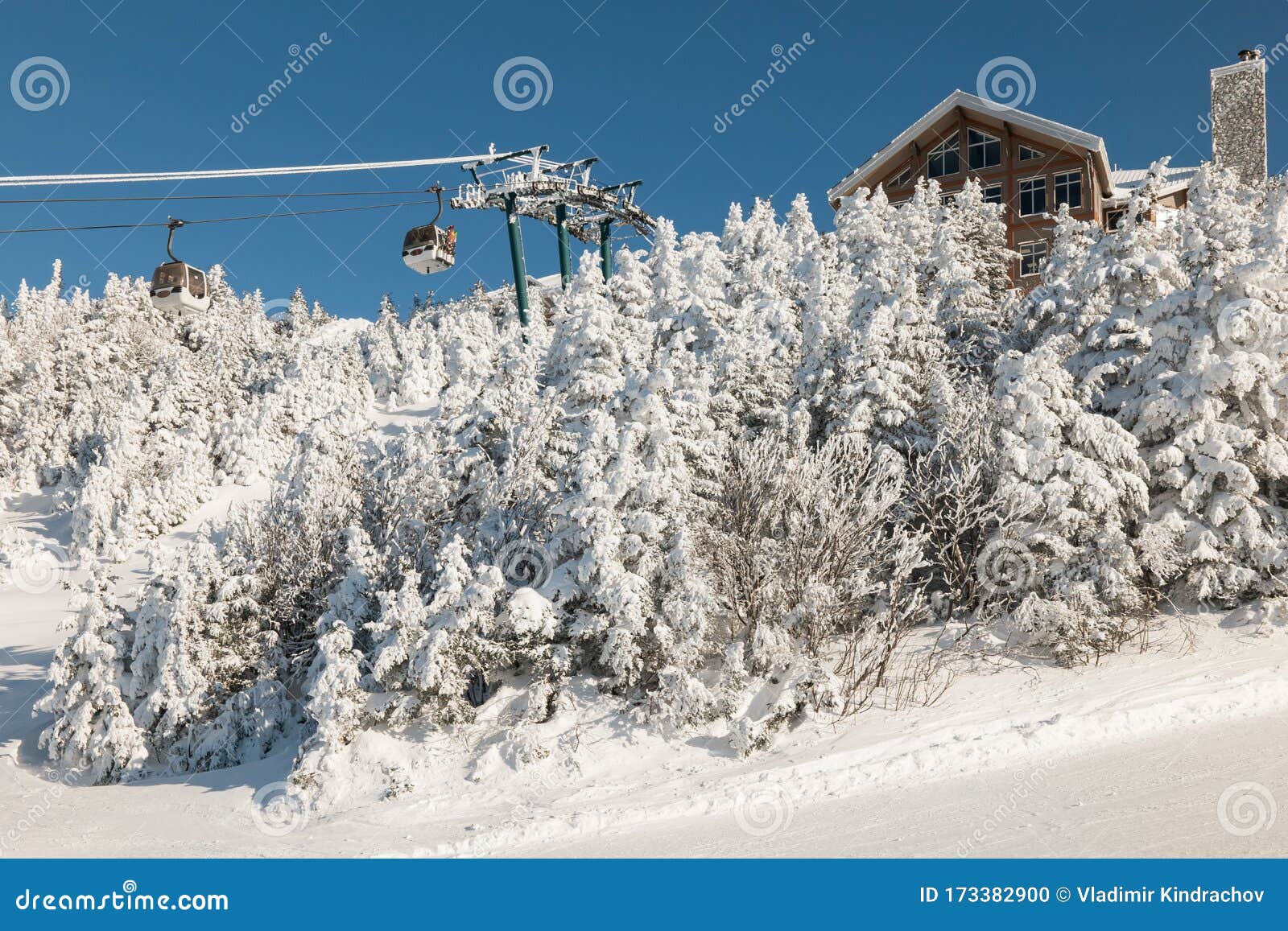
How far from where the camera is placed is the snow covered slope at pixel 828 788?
10797 mm

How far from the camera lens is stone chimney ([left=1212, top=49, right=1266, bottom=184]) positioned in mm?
43656

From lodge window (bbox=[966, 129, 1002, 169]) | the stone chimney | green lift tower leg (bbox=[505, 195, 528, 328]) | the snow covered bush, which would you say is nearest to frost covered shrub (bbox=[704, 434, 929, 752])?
the snow covered bush

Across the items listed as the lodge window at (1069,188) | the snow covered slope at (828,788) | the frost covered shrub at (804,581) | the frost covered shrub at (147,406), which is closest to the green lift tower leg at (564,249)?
the frost covered shrub at (147,406)

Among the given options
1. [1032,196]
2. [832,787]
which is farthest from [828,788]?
[1032,196]

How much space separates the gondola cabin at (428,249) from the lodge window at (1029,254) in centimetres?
3413

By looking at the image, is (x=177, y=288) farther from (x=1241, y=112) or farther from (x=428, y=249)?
(x=1241, y=112)

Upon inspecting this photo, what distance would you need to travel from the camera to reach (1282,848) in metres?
9.17

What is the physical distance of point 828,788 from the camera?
12852 millimetres

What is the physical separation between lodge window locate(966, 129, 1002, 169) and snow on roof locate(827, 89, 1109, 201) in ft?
4.48

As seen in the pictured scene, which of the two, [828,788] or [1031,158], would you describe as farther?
[1031,158]

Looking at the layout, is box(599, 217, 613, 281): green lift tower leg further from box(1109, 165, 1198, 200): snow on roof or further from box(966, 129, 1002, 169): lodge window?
box(1109, 165, 1198, 200): snow on roof

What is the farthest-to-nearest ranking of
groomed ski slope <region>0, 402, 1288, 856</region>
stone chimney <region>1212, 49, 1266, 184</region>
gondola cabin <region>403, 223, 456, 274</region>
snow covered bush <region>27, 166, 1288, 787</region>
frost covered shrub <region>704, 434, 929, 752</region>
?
stone chimney <region>1212, 49, 1266, 184</region>, gondola cabin <region>403, 223, 456, 274</region>, snow covered bush <region>27, 166, 1288, 787</region>, frost covered shrub <region>704, 434, 929, 752</region>, groomed ski slope <region>0, 402, 1288, 856</region>

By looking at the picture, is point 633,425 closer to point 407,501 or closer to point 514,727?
point 514,727

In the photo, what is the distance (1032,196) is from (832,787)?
126 ft
